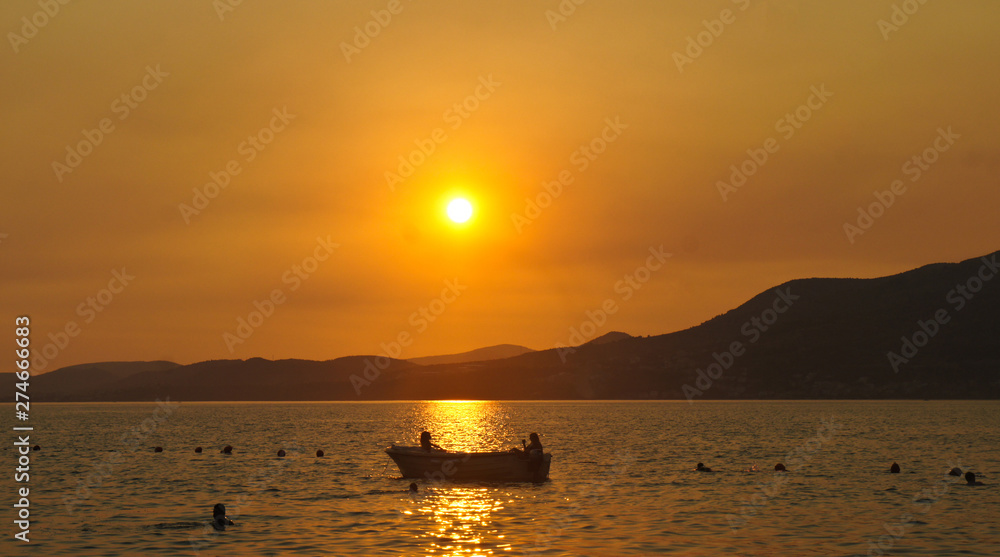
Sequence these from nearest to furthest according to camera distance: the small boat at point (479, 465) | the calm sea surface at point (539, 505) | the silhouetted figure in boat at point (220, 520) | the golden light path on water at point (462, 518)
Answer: the golden light path on water at point (462, 518) → the calm sea surface at point (539, 505) → the silhouetted figure in boat at point (220, 520) → the small boat at point (479, 465)

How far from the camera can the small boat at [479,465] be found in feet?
173

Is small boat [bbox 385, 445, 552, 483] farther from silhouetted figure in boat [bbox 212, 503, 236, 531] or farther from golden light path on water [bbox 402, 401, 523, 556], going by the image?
silhouetted figure in boat [bbox 212, 503, 236, 531]

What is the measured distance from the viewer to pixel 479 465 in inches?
2101

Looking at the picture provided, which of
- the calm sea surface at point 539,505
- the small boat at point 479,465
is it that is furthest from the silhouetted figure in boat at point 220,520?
the small boat at point 479,465

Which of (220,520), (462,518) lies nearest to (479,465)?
(462,518)

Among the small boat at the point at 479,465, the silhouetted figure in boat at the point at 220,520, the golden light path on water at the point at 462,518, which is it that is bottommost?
the golden light path on water at the point at 462,518

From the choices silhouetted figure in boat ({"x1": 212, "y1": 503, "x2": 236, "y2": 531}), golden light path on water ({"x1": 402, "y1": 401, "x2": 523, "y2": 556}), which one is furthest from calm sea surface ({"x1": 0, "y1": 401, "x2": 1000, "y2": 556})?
silhouetted figure in boat ({"x1": 212, "y1": 503, "x2": 236, "y2": 531})

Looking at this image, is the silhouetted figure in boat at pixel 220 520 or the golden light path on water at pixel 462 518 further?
the silhouetted figure in boat at pixel 220 520

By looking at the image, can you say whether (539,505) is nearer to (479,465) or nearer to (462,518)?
(462,518)

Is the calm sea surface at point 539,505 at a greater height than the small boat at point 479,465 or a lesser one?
lesser

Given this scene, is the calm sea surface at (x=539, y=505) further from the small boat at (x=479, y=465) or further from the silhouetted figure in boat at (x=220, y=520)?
the small boat at (x=479, y=465)

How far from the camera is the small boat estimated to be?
173 feet

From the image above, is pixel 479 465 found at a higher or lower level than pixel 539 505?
higher

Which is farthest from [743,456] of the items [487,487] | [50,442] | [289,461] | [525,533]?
[50,442]
